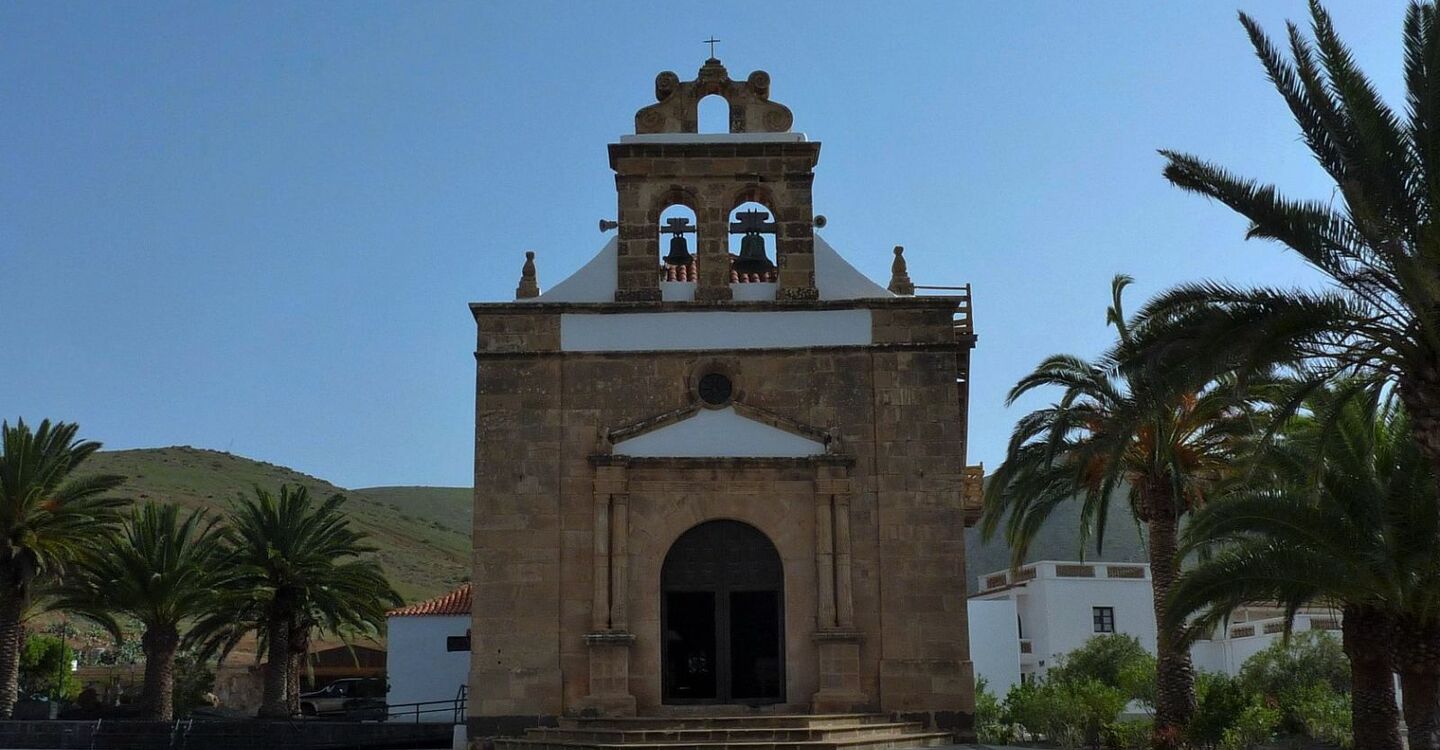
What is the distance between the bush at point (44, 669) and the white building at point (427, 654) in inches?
413

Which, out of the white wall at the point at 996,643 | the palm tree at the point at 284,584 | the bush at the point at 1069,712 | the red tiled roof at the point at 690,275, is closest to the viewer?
the bush at the point at 1069,712

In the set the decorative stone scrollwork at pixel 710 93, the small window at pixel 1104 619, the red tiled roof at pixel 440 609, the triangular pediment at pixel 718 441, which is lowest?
the small window at pixel 1104 619

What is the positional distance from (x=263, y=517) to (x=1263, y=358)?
65.3 feet

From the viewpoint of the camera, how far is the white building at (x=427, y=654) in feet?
102

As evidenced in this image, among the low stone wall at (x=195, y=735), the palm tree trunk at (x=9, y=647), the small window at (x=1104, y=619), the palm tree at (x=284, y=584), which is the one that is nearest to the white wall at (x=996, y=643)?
the small window at (x=1104, y=619)

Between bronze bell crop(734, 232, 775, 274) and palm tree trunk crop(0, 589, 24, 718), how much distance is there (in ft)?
44.9

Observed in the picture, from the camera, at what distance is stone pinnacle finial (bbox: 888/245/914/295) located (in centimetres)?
1930

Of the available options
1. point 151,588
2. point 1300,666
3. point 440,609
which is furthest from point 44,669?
point 1300,666

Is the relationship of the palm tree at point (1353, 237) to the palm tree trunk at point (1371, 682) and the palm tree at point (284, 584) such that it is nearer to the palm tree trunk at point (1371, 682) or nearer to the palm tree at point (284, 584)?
the palm tree trunk at point (1371, 682)

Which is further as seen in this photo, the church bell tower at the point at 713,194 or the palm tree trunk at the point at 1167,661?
the church bell tower at the point at 713,194

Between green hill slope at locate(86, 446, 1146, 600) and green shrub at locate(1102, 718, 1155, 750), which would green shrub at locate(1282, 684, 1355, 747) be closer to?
green shrub at locate(1102, 718, 1155, 750)

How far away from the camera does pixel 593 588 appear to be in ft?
59.3

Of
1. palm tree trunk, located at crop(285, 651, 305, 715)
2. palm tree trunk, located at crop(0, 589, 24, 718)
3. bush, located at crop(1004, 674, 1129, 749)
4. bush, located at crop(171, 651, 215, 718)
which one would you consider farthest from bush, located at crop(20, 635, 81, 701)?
bush, located at crop(1004, 674, 1129, 749)

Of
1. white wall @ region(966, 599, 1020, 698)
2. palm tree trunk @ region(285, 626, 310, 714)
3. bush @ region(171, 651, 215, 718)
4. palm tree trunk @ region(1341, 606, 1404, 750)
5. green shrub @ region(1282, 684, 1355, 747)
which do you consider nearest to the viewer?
palm tree trunk @ region(1341, 606, 1404, 750)
